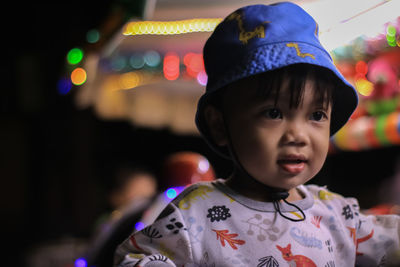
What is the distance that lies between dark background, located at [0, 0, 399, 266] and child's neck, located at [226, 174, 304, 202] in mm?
4384

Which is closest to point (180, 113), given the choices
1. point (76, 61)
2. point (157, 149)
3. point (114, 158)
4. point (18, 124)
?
point (76, 61)

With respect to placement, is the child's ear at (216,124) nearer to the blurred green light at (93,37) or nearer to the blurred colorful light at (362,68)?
the blurred colorful light at (362,68)

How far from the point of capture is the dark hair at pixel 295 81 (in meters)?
0.83

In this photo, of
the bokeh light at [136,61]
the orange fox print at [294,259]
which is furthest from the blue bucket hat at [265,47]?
the bokeh light at [136,61]

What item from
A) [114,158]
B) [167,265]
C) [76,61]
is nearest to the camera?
[167,265]

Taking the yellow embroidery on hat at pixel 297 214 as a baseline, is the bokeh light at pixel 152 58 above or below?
above

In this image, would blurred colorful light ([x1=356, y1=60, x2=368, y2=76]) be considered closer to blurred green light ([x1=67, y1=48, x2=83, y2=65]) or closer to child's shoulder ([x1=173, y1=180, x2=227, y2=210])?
child's shoulder ([x1=173, y1=180, x2=227, y2=210])

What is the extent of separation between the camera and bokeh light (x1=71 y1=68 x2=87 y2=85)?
3537 mm

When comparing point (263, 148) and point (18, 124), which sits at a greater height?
point (263, 148)

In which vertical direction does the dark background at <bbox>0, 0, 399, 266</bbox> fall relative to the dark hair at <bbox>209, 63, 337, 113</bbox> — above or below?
below

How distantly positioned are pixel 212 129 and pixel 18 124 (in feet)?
18.4

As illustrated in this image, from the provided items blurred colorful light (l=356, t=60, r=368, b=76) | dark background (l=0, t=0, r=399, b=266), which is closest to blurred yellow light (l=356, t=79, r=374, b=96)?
blurred colorful light (l=356, t=60, r=368, b=76)

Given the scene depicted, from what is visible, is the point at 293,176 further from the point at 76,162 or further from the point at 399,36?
the point at 76,162

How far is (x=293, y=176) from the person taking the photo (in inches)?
33.2
